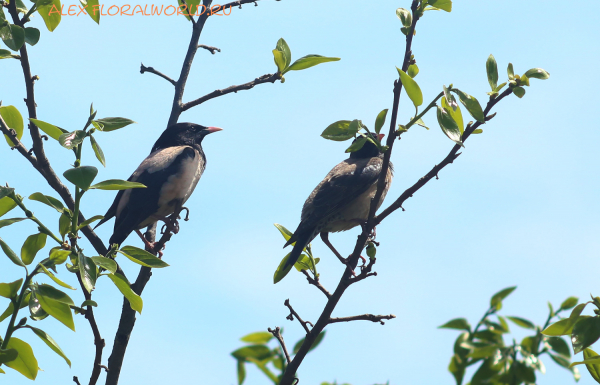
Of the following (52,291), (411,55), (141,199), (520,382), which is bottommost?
(520,382)

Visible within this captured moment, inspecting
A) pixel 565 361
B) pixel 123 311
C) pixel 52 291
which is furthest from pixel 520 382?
pixel 123 311

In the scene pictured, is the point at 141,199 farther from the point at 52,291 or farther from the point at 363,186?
the point at 52,291

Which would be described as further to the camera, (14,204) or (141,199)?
(141,199)

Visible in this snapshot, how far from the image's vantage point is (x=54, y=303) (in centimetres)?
224

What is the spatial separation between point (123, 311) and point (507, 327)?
3.68m

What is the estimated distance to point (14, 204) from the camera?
2.59m

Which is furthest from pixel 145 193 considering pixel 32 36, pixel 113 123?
pixel 113 123

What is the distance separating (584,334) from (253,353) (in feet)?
2.60

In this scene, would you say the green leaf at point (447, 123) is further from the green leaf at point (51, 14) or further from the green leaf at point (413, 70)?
the green leaf at point (51, 14)

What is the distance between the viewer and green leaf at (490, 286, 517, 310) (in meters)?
1.07

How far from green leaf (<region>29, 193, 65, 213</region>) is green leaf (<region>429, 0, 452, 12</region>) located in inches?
77.9

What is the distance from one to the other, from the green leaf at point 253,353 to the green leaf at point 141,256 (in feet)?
4.49

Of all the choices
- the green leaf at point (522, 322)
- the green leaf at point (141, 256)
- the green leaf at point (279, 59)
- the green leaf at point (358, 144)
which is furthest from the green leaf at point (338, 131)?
the green leaf at point (522, 322)

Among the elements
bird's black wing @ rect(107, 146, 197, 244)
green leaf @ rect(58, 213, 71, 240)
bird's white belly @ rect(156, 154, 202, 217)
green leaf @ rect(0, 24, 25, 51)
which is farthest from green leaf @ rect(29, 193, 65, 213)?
bird's white belly @ rect(156, 154, 202, 217)
